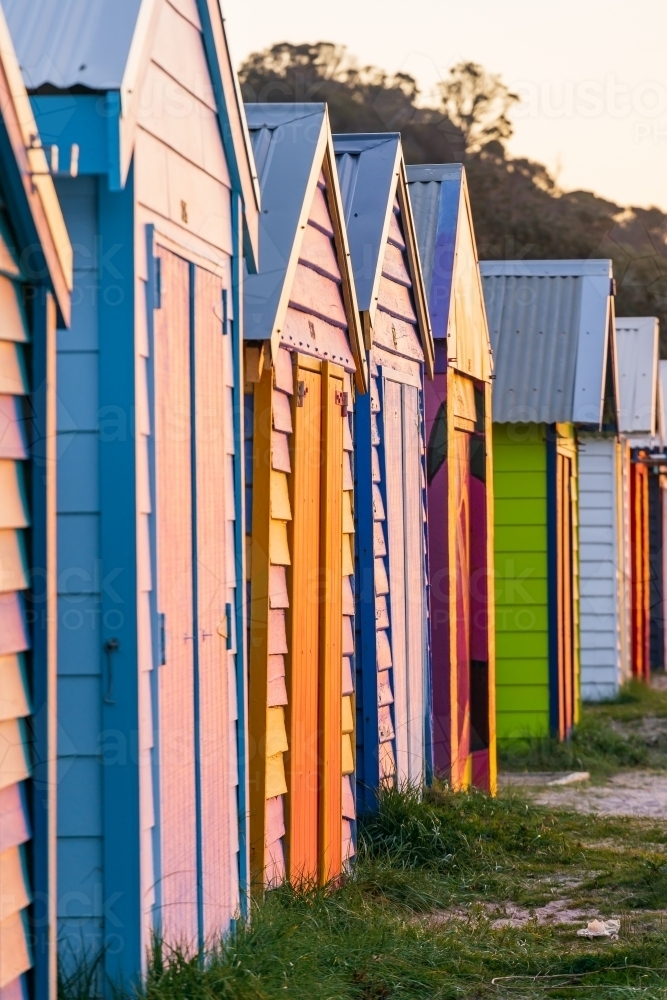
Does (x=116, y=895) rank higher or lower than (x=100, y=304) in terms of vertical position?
lower

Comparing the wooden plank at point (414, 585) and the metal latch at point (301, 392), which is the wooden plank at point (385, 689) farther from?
the metal latch at point (301, 392)

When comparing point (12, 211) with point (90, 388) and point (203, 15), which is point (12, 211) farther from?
point (203, 15)

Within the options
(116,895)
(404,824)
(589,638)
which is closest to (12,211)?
(116,895)

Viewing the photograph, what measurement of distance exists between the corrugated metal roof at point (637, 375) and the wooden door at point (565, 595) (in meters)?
5.03

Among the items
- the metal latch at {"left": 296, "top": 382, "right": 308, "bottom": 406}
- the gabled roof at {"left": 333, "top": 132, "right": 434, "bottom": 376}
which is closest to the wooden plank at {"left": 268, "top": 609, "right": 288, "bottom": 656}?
the metal latch at {"left": 296, "top": 382, "right": 308, "bottom": 406}

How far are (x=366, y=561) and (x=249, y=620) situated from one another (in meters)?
2.02

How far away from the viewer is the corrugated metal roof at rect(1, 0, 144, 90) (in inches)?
162

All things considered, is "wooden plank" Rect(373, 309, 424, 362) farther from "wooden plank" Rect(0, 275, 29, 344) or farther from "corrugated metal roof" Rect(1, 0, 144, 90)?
"wooden plank" Rect(0, 275, 29, 344)

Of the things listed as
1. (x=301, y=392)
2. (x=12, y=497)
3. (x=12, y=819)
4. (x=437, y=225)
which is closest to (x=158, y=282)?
(x=12, y=497)

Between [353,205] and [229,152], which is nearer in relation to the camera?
[229,152]

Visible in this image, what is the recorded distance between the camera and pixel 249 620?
5887mm

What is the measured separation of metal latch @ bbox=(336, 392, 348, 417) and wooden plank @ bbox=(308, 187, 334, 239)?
2.48 ft

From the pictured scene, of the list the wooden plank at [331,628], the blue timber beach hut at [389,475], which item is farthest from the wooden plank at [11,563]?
the blue timber beach hut at [389,475]

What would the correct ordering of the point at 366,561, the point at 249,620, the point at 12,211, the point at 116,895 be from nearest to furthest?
1. the point at 12,211
2. the point at 116,895
3. the point at 249,620
4. the point at 366,561
